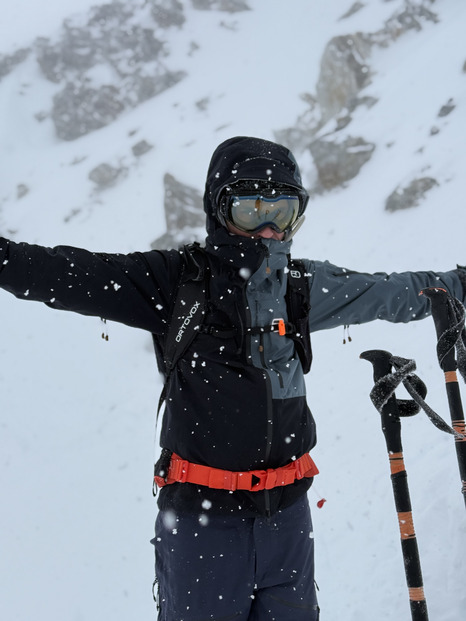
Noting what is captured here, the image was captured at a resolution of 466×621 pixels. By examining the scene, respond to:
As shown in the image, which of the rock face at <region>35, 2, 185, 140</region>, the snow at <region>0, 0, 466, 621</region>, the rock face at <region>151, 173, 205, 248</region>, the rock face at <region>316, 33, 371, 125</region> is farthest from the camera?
the rock face at <region>35, 2, 185, 140</region>

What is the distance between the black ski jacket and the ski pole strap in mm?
35

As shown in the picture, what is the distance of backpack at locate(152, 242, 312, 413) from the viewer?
2670mm

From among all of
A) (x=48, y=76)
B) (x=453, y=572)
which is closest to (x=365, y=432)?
(x=453, y=572)

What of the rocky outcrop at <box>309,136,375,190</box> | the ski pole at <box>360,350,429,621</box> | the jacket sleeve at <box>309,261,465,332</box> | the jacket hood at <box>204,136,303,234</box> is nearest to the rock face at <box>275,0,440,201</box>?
the rocky outcrop at <box>309,136,375,190</box>

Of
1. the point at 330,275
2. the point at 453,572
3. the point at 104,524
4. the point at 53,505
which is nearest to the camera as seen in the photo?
the point at 330,275

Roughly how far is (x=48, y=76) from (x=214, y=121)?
60.5 ft

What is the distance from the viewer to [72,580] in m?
6.53

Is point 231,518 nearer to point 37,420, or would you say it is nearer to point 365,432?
point 365,432

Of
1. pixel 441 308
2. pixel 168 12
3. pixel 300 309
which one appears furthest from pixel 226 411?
pixel 168 12

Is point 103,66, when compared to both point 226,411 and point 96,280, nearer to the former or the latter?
point 96,280

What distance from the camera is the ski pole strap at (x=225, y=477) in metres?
2.49

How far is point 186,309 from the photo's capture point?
2.70 m

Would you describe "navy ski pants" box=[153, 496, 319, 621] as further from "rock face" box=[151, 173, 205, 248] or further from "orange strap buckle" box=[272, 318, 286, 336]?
"rock face" box=[151, 173, 205, 248]

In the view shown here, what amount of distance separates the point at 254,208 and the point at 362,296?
2.74ft
